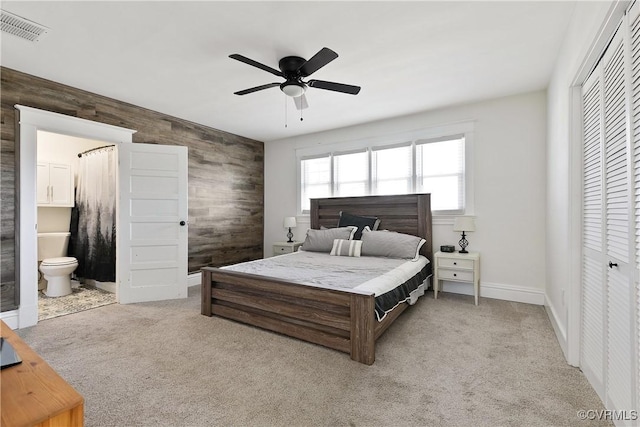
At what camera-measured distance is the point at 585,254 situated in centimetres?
201

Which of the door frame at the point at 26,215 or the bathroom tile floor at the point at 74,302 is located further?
the bathroom tile floor at the point at 74,302

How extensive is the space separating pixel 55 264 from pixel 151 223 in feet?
4.53

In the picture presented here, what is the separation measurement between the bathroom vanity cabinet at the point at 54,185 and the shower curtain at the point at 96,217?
124 mm

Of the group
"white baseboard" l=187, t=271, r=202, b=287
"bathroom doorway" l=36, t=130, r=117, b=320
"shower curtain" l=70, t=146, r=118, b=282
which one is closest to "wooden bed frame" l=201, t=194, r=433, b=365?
"white baseboard" l=187, t=271, r=202, b=287

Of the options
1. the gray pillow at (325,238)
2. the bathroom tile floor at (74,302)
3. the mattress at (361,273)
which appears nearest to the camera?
the mattress at (361,273)

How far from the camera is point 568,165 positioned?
2178 millimetres

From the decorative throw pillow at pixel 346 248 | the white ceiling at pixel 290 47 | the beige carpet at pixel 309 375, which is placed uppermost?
the white ceiling at pixel 290 47

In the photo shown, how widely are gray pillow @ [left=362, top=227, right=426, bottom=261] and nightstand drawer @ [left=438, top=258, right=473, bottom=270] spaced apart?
0.31 metres

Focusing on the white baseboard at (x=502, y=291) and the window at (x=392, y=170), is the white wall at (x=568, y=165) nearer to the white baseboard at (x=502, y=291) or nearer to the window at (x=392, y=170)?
the white baseboard at (x=502, y=291)

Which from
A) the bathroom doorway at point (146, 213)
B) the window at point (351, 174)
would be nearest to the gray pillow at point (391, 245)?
the window at point (351, 174)

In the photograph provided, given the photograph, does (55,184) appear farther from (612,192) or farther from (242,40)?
(612,192)

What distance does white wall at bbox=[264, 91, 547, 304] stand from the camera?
350 centimetres

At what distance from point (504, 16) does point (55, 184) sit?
5.94 meters

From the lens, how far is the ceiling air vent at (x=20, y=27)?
84.4 inches
